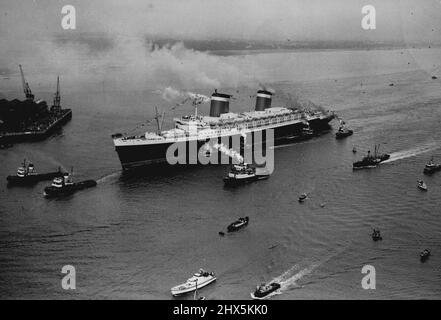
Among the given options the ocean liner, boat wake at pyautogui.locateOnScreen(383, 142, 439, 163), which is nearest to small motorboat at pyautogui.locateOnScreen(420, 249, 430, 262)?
boat wake at pyautogui.locateOnScreen(383, 142, 439, 163)

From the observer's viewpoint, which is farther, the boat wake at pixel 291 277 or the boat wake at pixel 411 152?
the boat wake at pixel 411 152

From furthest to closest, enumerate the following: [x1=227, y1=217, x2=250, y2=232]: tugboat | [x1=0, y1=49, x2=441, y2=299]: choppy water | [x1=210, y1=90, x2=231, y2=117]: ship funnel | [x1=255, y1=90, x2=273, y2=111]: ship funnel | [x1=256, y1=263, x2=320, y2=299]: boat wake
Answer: [x1=255, y1=90, x2=273, y2=111]: ship funnel, [x1=210, y1=90, x2=231, y2=117]: ship funnel, [x1=227, y1=217, x2=250, y2=232]: tugboat, [x1=0, y1=49, x2=441, y2=299]: choppy water, [x1=256, y1=263, x2=320, y2=299]: boat wake

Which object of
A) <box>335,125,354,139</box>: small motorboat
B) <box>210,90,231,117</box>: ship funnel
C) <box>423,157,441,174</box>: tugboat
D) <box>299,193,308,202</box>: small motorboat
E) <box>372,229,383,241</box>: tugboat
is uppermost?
<box>210,90,231,117</box>: ship funnel

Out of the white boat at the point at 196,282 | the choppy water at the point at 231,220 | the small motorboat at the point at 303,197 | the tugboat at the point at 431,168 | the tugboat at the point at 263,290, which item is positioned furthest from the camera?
the tugboat at the point at 431,168

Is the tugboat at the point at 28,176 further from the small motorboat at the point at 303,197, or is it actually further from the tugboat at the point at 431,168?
the tugboat at the point at 431,168

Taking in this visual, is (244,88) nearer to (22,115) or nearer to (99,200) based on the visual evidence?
(22,115)

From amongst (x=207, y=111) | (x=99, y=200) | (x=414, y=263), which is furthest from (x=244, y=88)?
(x=414, y=263)

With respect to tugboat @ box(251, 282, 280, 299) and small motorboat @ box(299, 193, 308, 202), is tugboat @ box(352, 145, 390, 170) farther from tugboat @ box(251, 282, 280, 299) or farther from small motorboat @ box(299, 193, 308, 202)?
tugboat @ box(251, 282, 280, 299)

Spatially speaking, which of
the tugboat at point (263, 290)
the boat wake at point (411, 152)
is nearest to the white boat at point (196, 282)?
the tugboat at point (263, 290)
